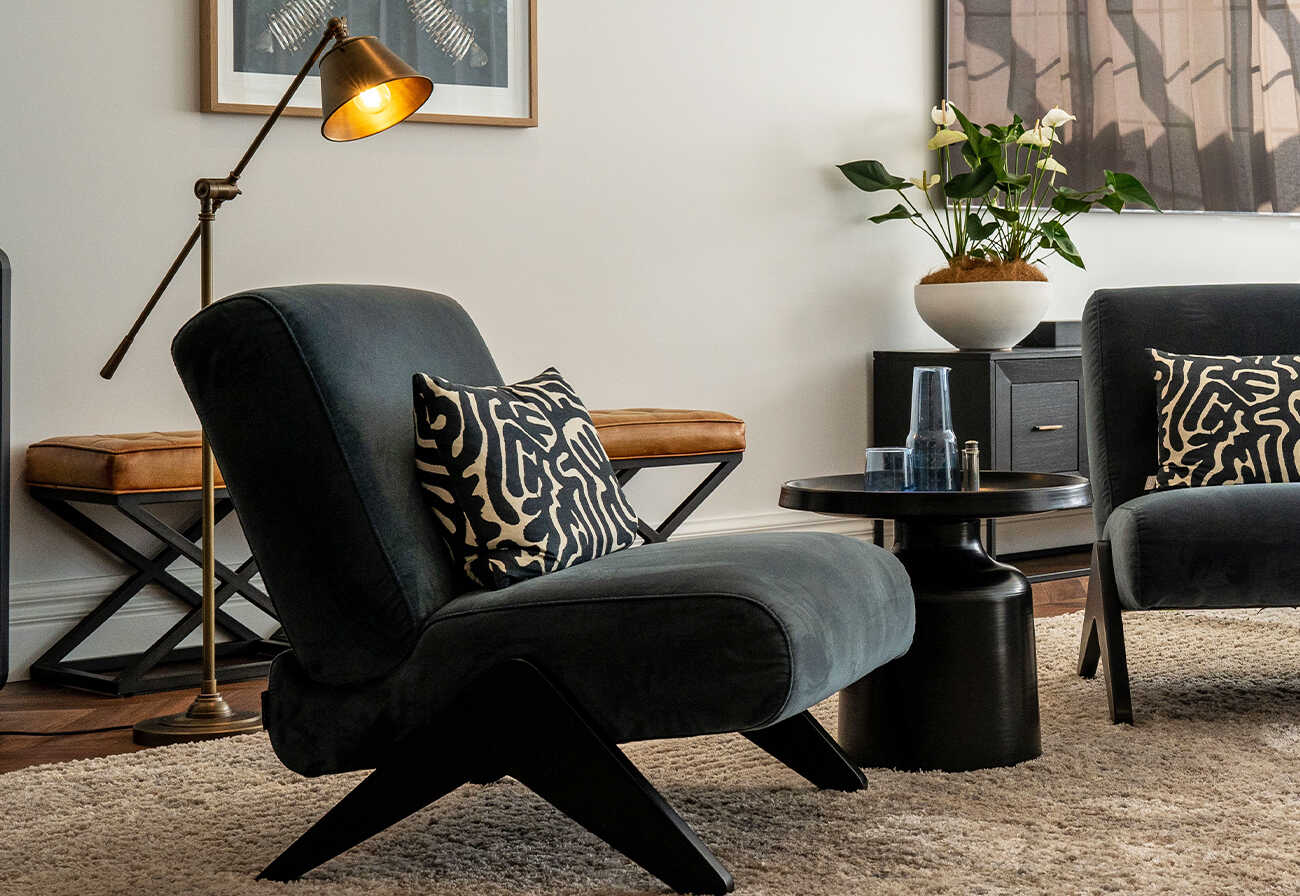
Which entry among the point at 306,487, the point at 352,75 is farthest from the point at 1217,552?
the point at 352,75

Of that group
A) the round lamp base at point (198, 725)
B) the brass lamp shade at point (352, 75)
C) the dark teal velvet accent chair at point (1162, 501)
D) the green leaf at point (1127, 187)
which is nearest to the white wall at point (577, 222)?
the green leaf at point (1127, 187)

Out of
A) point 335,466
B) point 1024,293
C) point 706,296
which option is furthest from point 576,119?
point 335,466

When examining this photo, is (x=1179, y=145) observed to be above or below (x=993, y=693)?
above

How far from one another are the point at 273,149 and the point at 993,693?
7.24ft

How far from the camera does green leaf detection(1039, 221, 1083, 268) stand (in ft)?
15.4

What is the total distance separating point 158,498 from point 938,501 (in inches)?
64.1

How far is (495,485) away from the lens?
6.85ft

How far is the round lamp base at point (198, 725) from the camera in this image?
2809 millimetres

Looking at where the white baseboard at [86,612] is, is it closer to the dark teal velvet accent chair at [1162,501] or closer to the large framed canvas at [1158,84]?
the dark teal velvet accent chair at [1162,501]

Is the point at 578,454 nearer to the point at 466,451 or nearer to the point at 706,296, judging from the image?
the point at 466,451

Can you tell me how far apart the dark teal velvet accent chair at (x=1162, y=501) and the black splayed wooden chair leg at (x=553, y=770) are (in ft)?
3.86

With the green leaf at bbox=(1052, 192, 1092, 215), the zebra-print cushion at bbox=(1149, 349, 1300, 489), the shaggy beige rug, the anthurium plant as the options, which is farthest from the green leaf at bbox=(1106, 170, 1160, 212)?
Result: the shaggy beige rug

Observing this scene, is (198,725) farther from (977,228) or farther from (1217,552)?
(977,228)

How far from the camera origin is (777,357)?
464 cm
